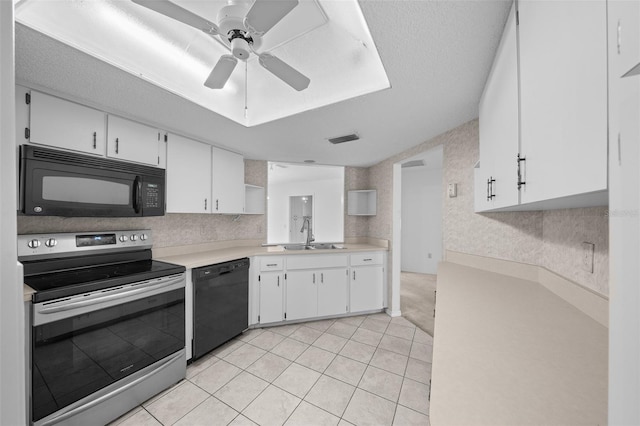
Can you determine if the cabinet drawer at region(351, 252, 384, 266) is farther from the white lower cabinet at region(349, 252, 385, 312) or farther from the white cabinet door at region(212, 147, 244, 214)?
the white cabinet door at region(212, 147, 244, 214)

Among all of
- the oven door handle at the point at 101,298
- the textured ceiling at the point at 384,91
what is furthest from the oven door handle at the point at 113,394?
the textured ceiling at the point at 384,91

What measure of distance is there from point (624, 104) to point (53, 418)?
252 centimetres

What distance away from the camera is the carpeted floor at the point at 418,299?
119 inches

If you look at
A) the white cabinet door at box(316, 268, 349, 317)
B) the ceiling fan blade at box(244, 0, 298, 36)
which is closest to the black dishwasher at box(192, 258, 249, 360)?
the white cabinet door at box(316, 268, 349, 317)

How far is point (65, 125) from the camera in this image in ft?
5.26

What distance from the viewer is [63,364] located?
4.39 feet

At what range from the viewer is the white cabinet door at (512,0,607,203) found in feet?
1.53

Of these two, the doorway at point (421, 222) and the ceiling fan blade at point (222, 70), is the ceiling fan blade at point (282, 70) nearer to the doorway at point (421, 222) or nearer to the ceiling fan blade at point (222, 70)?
the ceiling fan blade at point (222, 70)

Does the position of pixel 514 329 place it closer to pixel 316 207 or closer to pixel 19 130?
pixel 19 130

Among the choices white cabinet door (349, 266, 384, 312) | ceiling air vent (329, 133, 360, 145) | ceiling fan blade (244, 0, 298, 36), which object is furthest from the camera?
white cabinet door (349, 266, 384, 312)

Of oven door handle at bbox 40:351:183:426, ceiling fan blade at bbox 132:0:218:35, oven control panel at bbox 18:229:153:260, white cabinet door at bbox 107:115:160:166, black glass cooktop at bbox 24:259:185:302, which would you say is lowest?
oven door handle at bbox 40:351:183:426

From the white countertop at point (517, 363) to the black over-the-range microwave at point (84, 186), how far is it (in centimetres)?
228

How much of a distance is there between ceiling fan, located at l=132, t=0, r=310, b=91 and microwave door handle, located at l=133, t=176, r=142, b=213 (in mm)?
1188

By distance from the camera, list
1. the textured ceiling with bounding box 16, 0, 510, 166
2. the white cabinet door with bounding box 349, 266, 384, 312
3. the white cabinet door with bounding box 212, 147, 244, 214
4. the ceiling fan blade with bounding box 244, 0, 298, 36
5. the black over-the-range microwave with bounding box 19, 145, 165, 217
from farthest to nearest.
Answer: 1. the white cabinet door with bounding box 349, 266, 384, 312
2. the white cabinet door with bounding box 212, 147, 244, 214
3. the black over-the-range microwave with bounding box 19, 145, 165, 217
4. the textured ceiling with bounding box 16, 0, 510, 166
5. the ceiling fan blade with bounding box 244, 0, 298, 36
